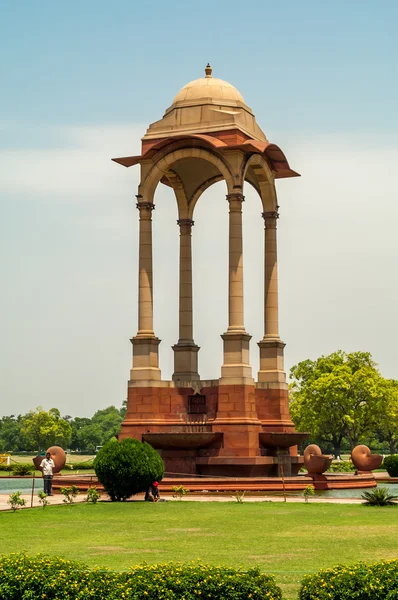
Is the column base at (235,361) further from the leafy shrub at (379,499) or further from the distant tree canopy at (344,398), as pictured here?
the distant tree canopy at (344,398)

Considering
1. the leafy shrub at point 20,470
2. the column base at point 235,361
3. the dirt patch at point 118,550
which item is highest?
the column base at point 235,361

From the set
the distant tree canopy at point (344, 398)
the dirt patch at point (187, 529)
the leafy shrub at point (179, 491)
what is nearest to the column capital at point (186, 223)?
the leafy shrub at point (179, 491)

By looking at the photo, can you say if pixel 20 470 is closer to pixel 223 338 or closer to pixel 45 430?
pixel 223 338

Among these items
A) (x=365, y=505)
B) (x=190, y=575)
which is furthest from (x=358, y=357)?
(x=190, y=575)

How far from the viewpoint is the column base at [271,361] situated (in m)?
39.7

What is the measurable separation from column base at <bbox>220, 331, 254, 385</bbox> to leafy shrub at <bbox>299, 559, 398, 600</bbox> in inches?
996

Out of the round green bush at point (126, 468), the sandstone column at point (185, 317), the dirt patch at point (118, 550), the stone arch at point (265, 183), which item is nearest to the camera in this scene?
the dirt patch at point (118, 550)

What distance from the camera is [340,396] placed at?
76.4 metres

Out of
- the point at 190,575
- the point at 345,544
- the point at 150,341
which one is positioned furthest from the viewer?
the point at 150,341

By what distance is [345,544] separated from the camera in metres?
17.2

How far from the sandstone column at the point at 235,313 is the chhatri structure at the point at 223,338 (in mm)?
39

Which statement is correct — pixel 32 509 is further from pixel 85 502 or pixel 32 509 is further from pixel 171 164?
pixel 171 164

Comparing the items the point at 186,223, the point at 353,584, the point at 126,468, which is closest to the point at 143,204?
the point at 186,223

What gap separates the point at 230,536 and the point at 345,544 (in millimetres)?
2404
